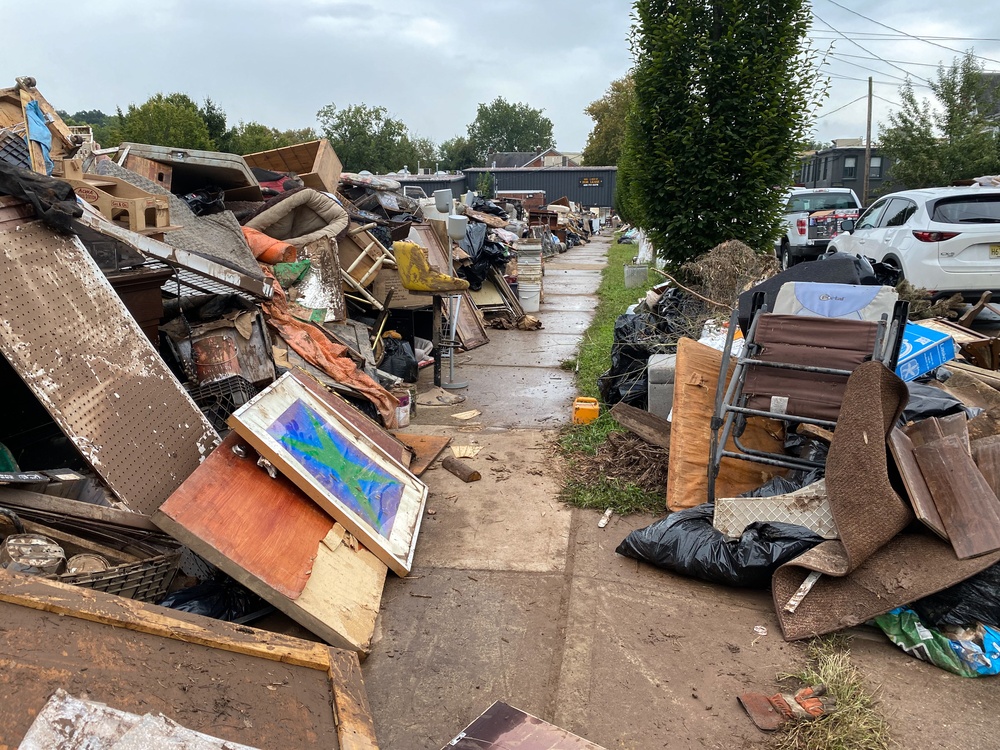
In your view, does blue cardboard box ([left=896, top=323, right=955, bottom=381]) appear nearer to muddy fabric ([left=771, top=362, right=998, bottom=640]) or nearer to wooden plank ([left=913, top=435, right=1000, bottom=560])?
wooden plank ([left=913, top=435, right=1000, bottom=560])

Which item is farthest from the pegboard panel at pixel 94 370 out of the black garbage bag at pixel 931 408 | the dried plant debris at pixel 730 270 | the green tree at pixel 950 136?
the green tree at pixel 950 136

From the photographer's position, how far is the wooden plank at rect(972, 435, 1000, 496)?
3242mm

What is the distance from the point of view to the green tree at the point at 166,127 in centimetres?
2825

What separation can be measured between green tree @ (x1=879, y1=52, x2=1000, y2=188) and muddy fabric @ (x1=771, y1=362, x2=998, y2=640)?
2232 centimetres

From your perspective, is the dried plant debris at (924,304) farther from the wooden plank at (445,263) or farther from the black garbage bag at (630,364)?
the wooden plank at (445,263)

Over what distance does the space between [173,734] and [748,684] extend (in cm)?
206

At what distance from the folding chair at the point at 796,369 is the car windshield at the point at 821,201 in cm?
1202

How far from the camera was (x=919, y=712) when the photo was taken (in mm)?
2576

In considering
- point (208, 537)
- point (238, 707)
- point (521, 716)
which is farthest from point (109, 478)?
point (521, 716)

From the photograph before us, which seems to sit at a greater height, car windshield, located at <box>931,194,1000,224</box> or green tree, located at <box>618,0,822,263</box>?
green tree, located at <box>618,0,822,263</box>

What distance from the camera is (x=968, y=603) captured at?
287 centimetres

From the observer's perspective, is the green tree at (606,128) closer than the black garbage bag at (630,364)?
No

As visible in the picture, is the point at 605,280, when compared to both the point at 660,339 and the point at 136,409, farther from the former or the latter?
the point at 136,409

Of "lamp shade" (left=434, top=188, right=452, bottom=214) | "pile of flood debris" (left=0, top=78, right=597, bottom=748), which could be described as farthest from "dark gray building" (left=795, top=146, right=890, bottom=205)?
"pile of flood debris" (left=0, top=78, right=597, bottom=748)
